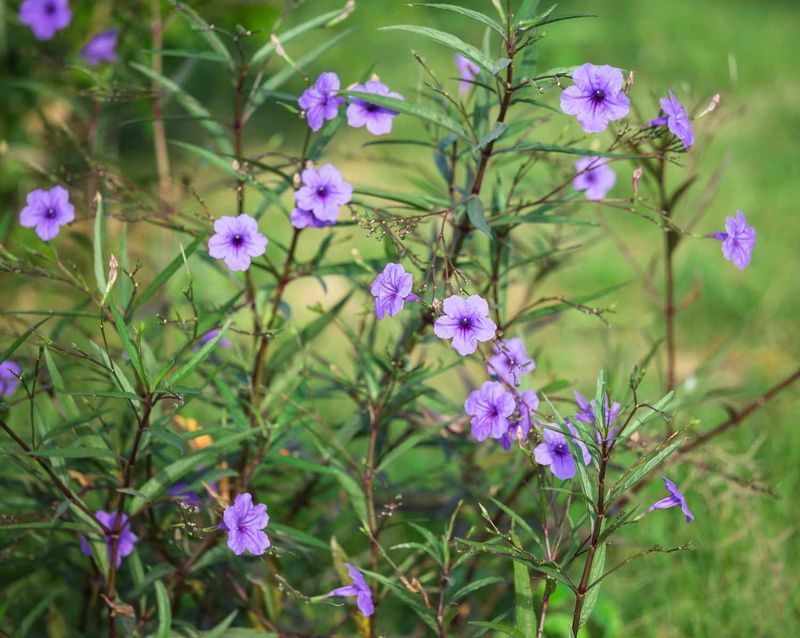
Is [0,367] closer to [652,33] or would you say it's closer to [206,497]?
[206,497]

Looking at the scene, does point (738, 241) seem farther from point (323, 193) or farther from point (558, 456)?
point (323, 193)

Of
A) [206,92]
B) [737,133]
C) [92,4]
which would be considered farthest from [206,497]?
[737,133]

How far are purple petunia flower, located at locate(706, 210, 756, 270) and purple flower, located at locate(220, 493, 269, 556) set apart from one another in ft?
2.62

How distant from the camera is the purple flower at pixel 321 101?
1.48 meters

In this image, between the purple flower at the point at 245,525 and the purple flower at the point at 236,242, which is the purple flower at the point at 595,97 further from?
the purple flower at the point at 245,525

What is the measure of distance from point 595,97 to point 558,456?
0.51m

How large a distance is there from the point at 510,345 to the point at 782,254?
7.66 ft

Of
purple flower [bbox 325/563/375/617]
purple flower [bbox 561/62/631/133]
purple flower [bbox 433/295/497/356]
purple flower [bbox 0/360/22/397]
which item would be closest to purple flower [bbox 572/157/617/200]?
purple flower [bbox 561/62/631/133]

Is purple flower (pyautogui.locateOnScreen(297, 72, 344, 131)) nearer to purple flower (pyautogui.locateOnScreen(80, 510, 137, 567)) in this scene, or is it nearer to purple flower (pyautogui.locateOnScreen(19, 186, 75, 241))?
purple flower (pyautogui.locateOnScreen(19, 186, 75, 241))

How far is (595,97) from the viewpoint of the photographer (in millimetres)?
1295

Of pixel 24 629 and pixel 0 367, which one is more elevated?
pixel 0 367

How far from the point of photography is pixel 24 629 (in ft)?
5.32

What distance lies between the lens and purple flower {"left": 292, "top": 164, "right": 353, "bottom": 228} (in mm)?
1480

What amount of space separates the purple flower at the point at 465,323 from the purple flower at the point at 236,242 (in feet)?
Answer: 1.13
